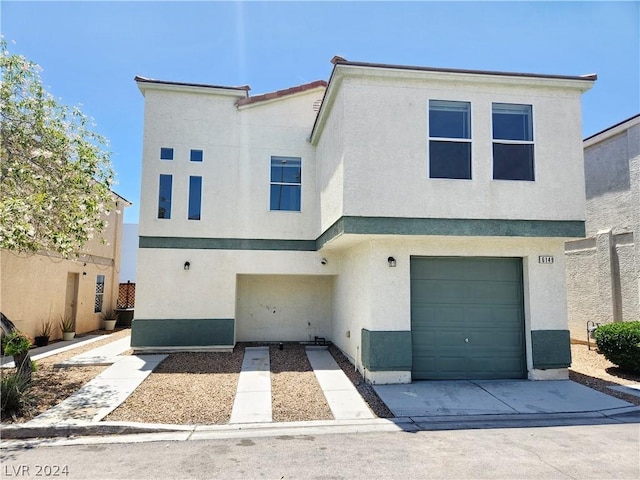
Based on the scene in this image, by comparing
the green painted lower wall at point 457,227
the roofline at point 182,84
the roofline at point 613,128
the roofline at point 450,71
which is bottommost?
the green painted lower wall at point 457,227

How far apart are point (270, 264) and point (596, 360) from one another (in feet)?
30.4

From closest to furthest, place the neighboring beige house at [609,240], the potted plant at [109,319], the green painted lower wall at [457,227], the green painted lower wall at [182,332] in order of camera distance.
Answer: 1. the green painted lower wall at [457,227]
2. the green painted lower wall at [182,332]
3. the neighboring beige house at [609,240]
4. the potted plant at [109,319]

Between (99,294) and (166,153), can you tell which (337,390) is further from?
(99,294)

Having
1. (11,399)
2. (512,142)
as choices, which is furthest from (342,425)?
(512,142)

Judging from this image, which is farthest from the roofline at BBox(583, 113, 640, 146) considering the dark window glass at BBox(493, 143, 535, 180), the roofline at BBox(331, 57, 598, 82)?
the dark window glass at BBox(493, 143, 535, 180)

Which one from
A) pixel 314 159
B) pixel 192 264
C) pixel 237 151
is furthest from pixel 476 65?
pixel 192 264

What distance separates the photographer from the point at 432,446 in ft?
18.2

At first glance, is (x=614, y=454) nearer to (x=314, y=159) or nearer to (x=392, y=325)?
(x=392, y=325)

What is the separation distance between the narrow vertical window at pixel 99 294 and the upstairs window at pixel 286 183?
31.7 ft

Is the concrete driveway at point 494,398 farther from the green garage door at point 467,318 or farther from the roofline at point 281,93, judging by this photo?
the roofline at point 281,93

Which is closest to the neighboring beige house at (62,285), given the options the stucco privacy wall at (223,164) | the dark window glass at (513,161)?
the stucco privacy wall at (223,164)

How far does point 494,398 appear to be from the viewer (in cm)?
763

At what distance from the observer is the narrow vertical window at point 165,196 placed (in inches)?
466

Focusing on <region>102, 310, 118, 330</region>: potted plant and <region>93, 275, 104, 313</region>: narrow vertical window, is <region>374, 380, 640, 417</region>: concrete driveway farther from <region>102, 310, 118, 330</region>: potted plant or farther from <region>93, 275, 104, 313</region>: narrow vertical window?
<region>93, 275, 104, 313</region>: narrow vertical window
